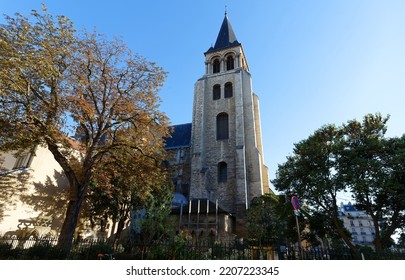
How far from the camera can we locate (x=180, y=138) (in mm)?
32344

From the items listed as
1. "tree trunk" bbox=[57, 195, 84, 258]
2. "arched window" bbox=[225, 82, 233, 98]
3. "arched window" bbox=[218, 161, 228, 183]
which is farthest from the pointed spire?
"tree trunk" bbox=[57, 195, 84, 258]

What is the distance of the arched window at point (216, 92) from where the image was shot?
30494mm

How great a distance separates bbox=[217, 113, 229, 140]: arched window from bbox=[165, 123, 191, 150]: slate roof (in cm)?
472

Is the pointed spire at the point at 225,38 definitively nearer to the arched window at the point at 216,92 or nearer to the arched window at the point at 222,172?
the arched window at the point at 216,92

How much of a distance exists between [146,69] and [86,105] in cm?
406

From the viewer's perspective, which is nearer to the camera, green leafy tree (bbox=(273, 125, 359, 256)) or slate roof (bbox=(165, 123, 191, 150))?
green leafy tree (bbox=(273, 125, 359, 256))

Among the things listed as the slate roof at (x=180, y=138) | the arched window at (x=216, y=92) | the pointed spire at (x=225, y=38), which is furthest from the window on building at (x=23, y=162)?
the pointed spire at (x=225, y=38)

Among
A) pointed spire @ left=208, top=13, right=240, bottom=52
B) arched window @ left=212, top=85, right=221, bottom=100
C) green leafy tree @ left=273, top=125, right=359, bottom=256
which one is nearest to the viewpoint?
green leafy tree @ left=273, top=125, right=359, bottom=256

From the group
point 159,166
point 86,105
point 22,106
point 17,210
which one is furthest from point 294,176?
point 17,210

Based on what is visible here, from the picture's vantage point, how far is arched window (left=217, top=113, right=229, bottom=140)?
27.3 metres

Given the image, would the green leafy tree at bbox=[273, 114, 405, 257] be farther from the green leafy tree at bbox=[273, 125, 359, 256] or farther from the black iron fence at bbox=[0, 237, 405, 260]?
the black iron fence at bbox=[0, 237, 405, 260]

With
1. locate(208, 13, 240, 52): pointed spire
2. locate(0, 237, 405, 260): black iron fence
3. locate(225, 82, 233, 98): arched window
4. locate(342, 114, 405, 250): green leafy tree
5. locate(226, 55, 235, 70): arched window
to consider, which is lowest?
locate(0, 237, 405, 260): black iron fence

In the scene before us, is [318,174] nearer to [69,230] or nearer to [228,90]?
[69,230]

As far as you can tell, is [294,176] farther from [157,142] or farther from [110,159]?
[110,159]
